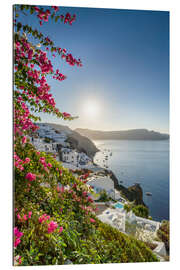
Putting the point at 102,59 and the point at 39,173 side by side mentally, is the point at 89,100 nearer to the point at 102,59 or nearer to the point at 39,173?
the point at 102,59

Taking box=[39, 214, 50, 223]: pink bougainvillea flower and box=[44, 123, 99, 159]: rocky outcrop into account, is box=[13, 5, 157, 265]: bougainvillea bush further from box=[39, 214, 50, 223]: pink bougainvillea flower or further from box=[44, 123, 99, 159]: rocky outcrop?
box=[44, 123, 99, 159]: rocky outcrop

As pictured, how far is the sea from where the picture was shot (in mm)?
2180

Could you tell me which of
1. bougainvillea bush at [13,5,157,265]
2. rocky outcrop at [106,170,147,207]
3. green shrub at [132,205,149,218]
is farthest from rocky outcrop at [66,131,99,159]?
green shrub at [132,205,149,218]

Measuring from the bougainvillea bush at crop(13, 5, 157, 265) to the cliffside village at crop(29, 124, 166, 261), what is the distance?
0.08 metres

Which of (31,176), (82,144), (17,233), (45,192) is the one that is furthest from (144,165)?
(17,233)

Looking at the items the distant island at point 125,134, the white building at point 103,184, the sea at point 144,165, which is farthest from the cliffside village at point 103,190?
the distant island at point 125,134

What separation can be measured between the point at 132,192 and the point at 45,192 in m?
0.86

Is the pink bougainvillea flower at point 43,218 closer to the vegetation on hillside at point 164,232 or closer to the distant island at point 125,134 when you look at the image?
the distant island at point 125,134

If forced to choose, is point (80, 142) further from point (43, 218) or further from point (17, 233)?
point (17, 233)

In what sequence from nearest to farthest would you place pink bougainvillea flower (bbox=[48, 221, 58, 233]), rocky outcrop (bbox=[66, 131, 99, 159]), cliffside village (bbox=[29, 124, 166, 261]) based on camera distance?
pink bougainvillea flower (bbox=[48, 221, 58, 233]), cliffside village (bbox=[29, 124, 166, 261]), rocky outcrop (bbox=[66, 131, 99, 159])

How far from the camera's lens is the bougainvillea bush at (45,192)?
5.90 feet

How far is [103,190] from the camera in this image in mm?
2178

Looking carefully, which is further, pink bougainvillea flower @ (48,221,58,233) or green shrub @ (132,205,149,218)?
green shrub @ (132,205,149,218)
